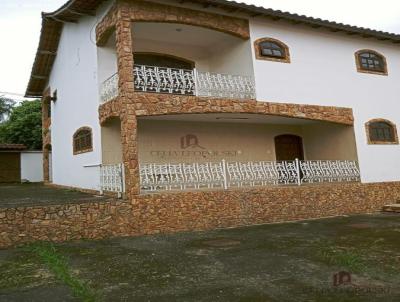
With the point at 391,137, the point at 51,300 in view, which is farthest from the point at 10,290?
the point at 391,137

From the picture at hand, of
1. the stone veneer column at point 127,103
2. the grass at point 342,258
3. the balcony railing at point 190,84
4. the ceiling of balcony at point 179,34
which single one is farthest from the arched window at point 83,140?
the grass at point 342,258

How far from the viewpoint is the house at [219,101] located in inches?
382

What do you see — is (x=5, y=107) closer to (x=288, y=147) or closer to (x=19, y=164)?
(x=19, y=164)

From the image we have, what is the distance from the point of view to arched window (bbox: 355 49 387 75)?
13.5 meters

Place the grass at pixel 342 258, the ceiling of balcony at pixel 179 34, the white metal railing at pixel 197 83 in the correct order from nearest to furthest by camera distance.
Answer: the grass at pixel 342 258 → the white metal railing at pixel 197 83 → the ceiling of balcony at pixel 179 34

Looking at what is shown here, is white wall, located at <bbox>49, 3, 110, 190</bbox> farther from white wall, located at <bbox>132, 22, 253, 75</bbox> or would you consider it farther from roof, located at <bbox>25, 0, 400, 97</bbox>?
white wall, located at <bbox>132, 22, 253, 75</bbox>

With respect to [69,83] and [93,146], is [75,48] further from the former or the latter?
[93,146]

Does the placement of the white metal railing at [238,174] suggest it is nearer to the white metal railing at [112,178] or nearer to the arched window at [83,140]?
the white metal railing at [112,178]

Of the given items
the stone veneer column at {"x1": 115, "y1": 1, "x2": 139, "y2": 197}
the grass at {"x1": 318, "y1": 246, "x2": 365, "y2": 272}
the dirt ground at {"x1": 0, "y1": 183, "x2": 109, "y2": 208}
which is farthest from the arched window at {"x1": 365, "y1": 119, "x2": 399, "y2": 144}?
the dirt ground at {"x1": 0, "y1": 183, "x2": 109, "y2": 208}

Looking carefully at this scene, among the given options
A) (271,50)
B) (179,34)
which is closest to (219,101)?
(271,50)

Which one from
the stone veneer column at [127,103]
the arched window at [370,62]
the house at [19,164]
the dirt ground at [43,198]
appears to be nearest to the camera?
the dirt ground at [43,198]

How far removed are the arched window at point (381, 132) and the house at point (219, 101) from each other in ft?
0.17

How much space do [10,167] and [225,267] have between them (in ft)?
60.5

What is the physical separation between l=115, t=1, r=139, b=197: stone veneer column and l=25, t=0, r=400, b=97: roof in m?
1.77
